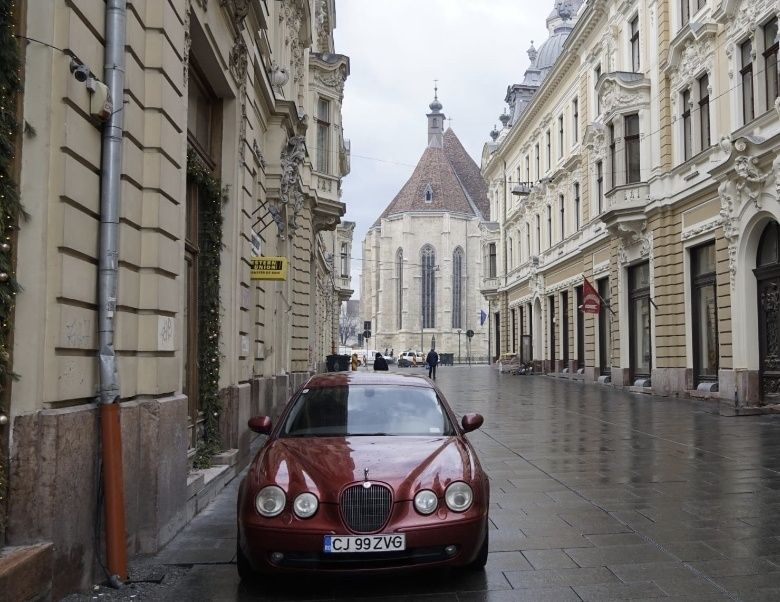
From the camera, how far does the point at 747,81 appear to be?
18.2 m

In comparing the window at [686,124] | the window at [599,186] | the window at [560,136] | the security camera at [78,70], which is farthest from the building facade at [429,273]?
the security camera at [78,70]

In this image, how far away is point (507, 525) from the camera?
6.76 metres

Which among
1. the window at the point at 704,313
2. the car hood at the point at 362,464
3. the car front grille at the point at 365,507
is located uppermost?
the window at the point at 704,313

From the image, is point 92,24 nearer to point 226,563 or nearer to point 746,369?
point 226,563

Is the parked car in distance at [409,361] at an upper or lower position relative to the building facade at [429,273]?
lower

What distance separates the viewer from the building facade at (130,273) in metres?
4.43

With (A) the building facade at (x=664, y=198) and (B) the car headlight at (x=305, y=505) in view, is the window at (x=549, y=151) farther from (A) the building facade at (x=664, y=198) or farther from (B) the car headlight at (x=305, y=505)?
(B) the car headlight at (x=305, y=505)

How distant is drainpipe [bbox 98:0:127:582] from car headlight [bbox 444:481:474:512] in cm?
224

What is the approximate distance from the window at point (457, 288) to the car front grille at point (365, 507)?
82302 mm

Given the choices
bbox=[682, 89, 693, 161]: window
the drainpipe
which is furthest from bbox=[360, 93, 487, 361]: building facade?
the drainpipe

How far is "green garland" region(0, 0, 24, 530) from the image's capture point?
4164mm

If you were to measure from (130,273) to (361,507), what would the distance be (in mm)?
2648

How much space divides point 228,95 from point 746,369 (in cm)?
1383

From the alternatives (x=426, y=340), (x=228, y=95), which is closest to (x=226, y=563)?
(x=228, y=95)
